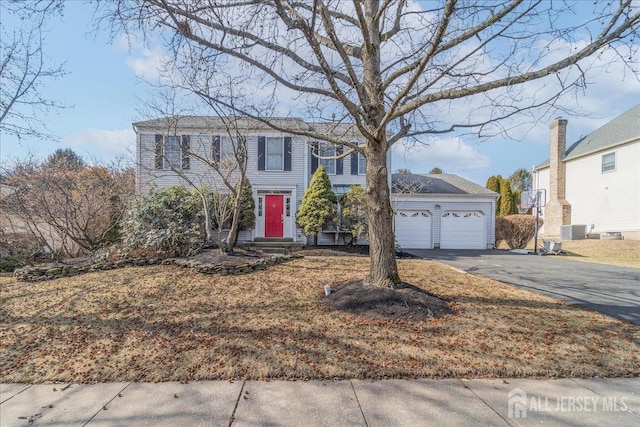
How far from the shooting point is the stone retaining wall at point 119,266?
7.53 meters

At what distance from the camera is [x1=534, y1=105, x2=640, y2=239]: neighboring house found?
16656mm

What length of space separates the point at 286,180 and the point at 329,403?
11.8 meters

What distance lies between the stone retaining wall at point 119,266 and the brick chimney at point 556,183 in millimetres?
20420

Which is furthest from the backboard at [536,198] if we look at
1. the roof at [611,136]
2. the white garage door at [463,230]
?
the roof at [611,136]

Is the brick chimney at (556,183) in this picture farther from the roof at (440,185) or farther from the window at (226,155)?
the window at (226,155)

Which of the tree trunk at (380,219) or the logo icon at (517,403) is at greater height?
the tree trunk at (380,219)

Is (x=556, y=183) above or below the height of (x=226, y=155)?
above

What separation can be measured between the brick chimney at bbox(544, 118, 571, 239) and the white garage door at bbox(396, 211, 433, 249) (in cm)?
1015

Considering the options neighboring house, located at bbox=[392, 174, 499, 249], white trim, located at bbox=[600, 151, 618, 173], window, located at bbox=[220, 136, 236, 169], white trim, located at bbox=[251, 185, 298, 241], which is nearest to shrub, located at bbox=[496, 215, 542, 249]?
neighboring house, located at bbox=[392, 174, 499, 249]

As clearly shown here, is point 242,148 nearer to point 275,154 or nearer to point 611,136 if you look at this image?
point 275,154

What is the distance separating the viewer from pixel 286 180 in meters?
14.2

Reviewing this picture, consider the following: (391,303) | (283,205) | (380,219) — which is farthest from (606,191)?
(391,303)

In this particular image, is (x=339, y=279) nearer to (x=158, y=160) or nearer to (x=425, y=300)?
(x=425, y=300)

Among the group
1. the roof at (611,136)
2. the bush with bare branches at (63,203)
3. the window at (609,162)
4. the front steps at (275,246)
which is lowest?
the front steps at (275,246)
